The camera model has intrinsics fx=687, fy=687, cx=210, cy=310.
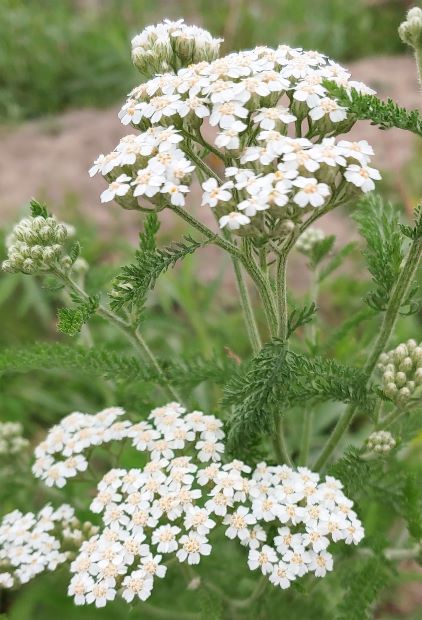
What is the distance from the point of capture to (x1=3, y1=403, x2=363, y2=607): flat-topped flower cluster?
192 centimetres

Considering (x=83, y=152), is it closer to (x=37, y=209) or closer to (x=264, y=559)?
(x=37, y=209)

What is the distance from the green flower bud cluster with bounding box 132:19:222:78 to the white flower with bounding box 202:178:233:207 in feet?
1.93

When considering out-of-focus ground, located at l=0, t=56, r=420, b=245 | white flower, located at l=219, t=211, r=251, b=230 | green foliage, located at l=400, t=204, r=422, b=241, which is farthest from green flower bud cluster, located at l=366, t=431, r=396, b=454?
out-of-focus ground, located at l=0, t=56, r=420, b=245

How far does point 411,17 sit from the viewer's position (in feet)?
5.98

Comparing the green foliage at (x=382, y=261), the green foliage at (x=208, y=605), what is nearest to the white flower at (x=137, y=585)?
the green foliage at (x=208, y=605)

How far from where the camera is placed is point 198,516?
195cm

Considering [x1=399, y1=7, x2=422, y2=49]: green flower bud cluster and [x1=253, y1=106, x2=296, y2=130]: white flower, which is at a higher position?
[x1=399, y1=7, x2=422, y2=49]: green flower bud cluster

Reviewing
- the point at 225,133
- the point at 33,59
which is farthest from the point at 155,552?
the point at 33,59

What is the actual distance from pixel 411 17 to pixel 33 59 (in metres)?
7.27

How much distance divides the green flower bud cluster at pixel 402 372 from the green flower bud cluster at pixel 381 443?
0.14m

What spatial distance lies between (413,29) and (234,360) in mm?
1243

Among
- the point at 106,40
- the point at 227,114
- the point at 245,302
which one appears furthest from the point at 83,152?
the point at 227,114

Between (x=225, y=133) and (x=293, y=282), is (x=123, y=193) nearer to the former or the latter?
(x=225, y=133)

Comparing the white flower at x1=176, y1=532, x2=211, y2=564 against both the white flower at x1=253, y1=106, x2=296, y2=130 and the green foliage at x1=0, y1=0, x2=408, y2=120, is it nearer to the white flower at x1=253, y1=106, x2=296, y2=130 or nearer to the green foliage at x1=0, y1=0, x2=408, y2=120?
the white flower at x1=253, y1=106, x2=296, y2=130
